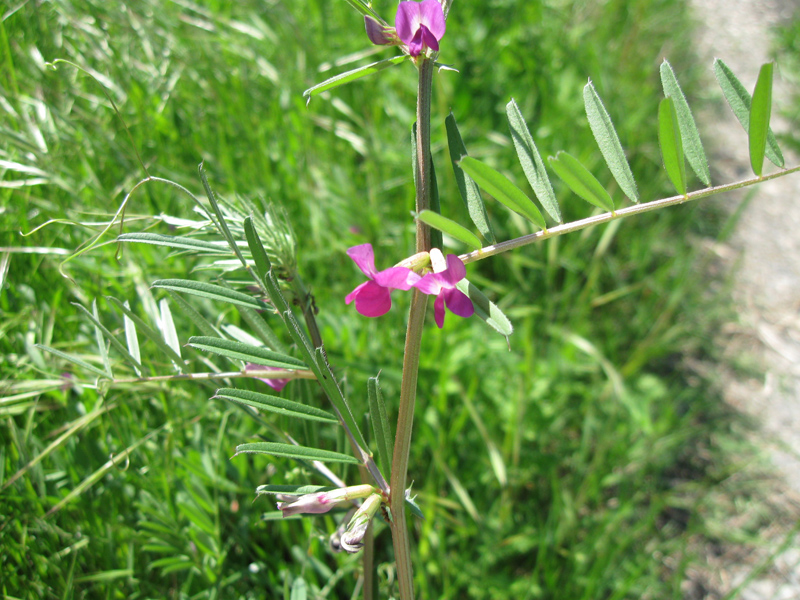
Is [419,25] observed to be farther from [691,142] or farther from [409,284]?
[691,142]

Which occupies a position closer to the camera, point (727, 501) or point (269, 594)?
point (269, 594)

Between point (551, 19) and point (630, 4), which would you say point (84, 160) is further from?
point (630, 4)

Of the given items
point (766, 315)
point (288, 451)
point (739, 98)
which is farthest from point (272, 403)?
point (766, 315)

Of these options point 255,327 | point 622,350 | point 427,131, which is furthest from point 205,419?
point 622,350

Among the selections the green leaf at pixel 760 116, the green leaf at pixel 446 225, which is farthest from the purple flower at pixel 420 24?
the green leaf at pixel 760 116

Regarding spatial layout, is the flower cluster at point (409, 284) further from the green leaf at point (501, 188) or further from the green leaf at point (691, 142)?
the green leaf at point (691, 142)

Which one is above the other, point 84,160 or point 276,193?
point 84,160

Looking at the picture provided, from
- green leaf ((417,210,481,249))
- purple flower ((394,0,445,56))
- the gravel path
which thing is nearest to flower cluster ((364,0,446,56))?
purple flower ((394,0,445,56))
